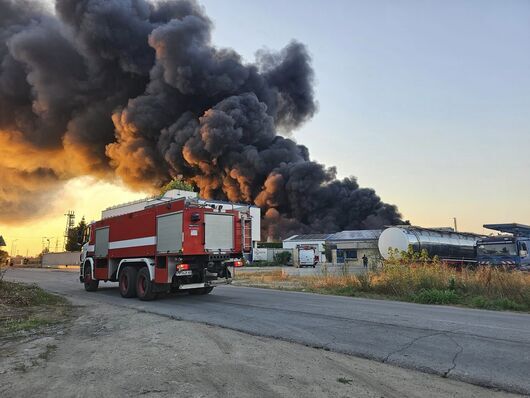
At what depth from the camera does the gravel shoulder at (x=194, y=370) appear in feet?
13.6

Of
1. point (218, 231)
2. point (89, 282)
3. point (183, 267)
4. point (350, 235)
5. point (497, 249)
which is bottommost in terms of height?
point (89, 282)

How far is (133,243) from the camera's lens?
1312 cm

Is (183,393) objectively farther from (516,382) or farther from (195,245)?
(195,245)

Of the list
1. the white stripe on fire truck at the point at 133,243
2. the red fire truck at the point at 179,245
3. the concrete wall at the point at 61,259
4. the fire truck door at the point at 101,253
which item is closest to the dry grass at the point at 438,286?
the red fire truck at the point at 179,245

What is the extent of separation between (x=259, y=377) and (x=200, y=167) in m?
52.2

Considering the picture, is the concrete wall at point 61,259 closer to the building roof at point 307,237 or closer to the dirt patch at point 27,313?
the building roof at point 307,237

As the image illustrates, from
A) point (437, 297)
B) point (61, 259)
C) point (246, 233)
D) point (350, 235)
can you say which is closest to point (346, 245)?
point (350, 235)

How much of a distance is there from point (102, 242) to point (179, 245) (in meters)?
5.38

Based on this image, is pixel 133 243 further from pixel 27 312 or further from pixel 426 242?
pixel 426 242

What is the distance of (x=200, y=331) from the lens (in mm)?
7309

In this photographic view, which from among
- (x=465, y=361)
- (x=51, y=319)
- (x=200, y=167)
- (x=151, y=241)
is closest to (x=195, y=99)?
(x=200, y=167)

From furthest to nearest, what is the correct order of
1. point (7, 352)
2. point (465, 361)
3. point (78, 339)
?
point (78, 339) → point (7, 352) → point (465, 361)

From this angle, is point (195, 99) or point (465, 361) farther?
point (195, 99)

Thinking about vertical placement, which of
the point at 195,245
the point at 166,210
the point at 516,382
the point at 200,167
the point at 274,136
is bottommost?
the point at 516,382
